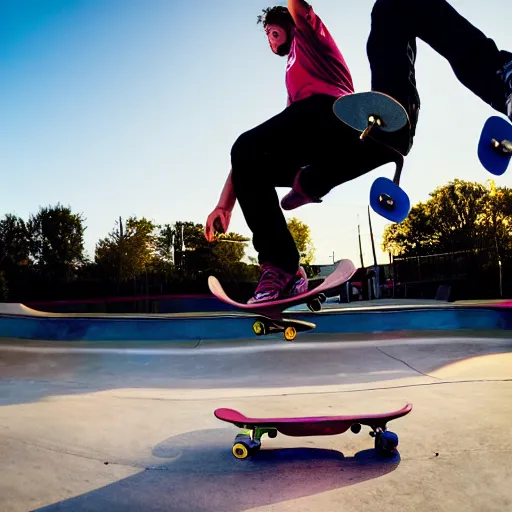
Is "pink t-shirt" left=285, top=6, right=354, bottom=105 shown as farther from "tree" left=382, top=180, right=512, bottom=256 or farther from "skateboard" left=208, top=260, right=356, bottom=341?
"tree" left=382, top=180, right=512, bottom=256

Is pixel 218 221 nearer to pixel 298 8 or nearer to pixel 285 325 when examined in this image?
pixel 285 325

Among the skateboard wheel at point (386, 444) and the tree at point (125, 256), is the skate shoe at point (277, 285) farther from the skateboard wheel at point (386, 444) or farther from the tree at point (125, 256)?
the tree at point (125, 256)

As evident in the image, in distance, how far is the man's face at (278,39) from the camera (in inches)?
131

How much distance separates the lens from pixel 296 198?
3420 millimetres

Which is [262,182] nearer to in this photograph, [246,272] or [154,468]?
[154,468]

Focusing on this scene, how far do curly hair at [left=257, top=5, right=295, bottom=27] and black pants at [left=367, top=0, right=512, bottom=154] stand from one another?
2.08 ft

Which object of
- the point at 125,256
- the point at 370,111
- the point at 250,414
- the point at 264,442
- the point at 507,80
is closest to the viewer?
the point at 370,111

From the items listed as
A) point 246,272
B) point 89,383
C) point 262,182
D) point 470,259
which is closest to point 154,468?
point 262,182

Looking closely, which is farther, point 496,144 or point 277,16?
point 277,16

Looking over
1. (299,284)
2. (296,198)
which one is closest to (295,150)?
(296,198)

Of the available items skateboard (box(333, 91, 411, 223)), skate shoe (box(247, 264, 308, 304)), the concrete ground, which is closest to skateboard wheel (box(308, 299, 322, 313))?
skate shoe (box(247, 264, 308, 304))

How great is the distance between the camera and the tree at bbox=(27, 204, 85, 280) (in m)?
42.8

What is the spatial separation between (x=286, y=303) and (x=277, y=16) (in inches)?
78.6

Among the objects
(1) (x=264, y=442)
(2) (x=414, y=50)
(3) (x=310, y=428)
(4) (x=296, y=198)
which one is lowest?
(1) (x=264, y=442)
